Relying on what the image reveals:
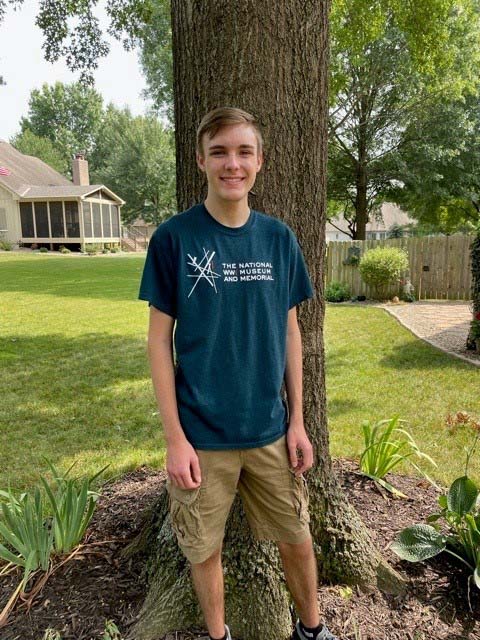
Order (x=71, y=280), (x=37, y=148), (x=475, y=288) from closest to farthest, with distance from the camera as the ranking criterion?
1. (x=475, y=288)
2. (x=71, y=280)
3. (x=37, y=148)

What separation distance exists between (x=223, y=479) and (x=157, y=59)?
2389 cm

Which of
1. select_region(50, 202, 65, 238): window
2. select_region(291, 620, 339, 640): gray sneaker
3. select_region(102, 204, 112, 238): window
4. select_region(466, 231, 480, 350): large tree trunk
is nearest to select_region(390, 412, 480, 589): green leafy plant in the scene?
select_region(291, 620, 339, 640): gray sneaker

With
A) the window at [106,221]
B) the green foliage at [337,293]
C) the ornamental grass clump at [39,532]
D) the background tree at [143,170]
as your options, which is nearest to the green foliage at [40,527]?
the ornamental grass clump at [39,532]

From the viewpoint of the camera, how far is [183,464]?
1521mm

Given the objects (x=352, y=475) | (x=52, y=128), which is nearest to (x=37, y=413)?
(x=352, y=475)

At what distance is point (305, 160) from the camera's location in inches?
78.3

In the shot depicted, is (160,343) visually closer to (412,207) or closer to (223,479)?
(223,479)

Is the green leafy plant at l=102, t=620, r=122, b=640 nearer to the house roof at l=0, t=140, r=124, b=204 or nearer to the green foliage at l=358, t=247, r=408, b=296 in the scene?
the green foliage at l=358, t=247, r=408, b=296

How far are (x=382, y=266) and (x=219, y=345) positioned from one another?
11.1 metres

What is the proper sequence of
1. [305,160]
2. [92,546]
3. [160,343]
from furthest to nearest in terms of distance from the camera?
[92,546] → [305,160] → [160,343]

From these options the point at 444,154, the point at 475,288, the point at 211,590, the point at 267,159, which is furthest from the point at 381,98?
the point at 211,590

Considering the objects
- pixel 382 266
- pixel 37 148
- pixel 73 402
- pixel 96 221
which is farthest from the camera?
pixel 37 148

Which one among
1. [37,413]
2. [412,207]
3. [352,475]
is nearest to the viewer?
[352,475]

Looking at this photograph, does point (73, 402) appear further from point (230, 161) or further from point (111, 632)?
point (230, 161)
